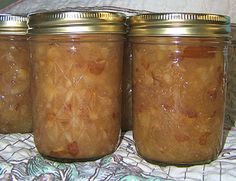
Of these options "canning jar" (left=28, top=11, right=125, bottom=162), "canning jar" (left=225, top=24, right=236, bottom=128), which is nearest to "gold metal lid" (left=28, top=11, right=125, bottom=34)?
"canning jar" (left=28, top=11, right=125, bottom=162)

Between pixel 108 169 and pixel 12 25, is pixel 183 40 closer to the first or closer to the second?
pixel 108 169

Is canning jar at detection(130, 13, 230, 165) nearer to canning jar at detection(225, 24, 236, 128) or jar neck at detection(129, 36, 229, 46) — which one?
jar neck at detection(129, 36, 229, 46)

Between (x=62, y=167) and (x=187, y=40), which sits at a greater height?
(x=187, y=40)

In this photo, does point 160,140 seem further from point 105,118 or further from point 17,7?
point 17,7

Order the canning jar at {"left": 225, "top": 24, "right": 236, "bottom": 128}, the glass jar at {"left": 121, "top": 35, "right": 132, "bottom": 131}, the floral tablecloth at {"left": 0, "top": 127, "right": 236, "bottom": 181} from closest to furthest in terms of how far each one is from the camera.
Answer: the floral tablecloth at {"left": 0, "top": 127, "right": 236, "bottom": 181}, the glass jar at {"left": 121, "top": 35, "right": 132, "bottom": 131}, the canning jar at {"left": 225, "top": 24, "right": 236, "bottom": 128}

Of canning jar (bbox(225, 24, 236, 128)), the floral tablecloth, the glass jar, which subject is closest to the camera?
the floral tablecloth

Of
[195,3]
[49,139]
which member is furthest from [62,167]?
[195,3]

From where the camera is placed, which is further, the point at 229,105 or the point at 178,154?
the point at 229,105
